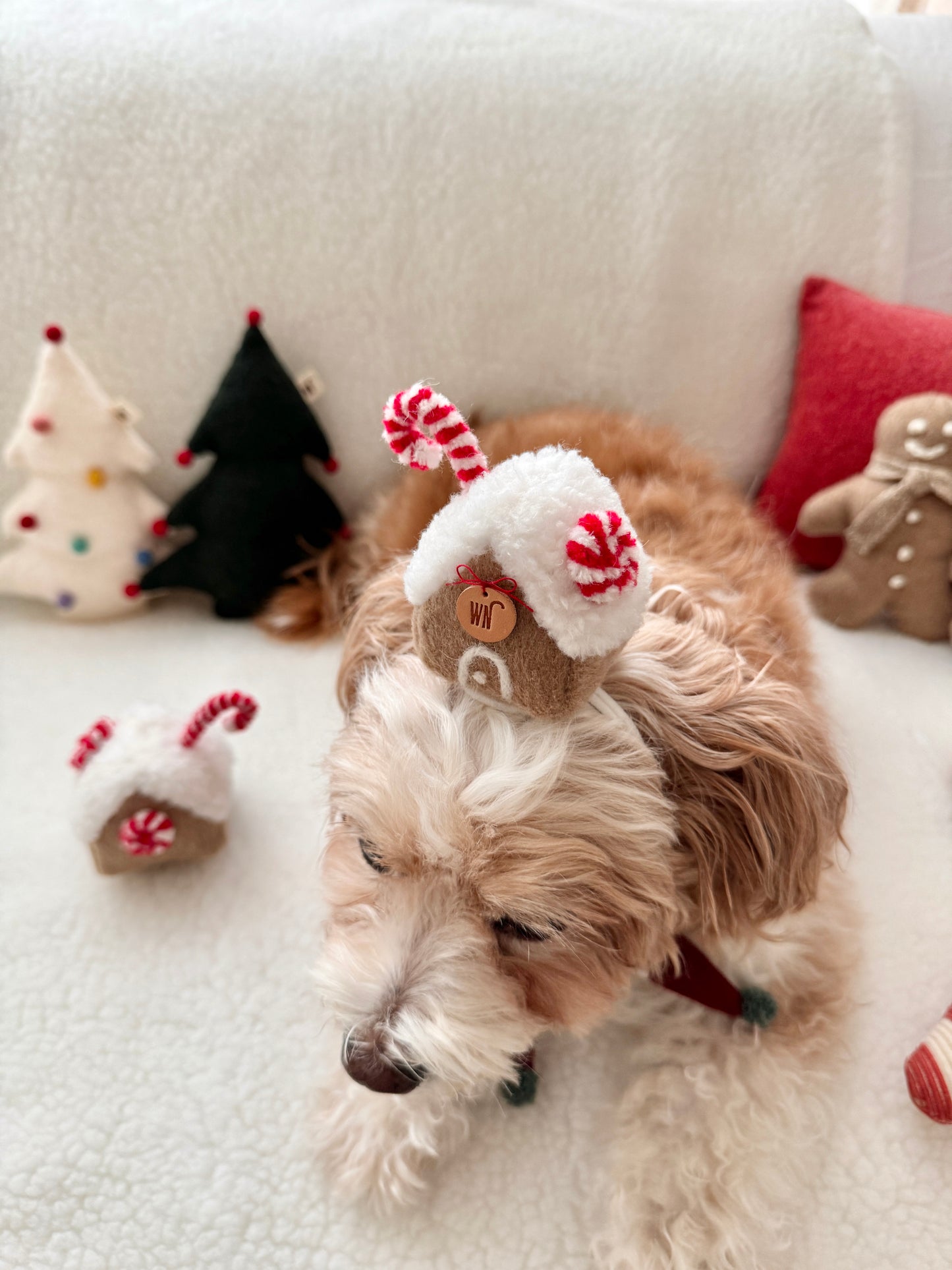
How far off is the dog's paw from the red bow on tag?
71cm

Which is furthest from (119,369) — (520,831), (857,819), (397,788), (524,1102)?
(857,819)

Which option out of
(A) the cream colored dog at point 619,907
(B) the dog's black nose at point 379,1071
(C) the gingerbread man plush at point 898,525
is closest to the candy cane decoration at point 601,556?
(A) the cream colored dog at point 619,907

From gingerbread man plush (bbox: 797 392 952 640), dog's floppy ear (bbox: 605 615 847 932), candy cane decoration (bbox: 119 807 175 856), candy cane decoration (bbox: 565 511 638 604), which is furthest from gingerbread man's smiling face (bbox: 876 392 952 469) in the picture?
candy cane decoration (bbox: 119 807 175 856)

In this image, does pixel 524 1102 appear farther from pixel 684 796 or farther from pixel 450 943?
pixel 684 796

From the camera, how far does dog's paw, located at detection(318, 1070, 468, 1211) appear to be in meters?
1.16

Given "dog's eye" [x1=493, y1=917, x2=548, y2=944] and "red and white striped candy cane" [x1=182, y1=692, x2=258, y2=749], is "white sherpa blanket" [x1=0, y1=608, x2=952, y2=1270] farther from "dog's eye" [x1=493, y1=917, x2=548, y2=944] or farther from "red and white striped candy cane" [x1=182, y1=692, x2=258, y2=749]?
"dog's eye" [x1=493, y1=917, x2=548, y2=944]

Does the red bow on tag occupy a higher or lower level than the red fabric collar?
higher

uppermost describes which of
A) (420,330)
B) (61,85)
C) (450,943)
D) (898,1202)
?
(61,85)

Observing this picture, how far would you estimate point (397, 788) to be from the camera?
3.30ft

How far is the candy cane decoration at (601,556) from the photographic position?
77cm

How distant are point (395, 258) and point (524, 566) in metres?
1.30

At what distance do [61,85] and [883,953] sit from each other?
2.31 metres

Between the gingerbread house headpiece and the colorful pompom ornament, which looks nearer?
the gingerbread house headpiece

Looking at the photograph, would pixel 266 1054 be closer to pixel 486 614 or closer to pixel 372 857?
pixel 372 857
